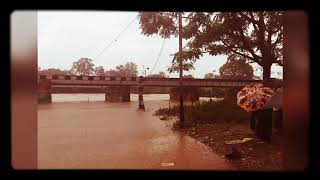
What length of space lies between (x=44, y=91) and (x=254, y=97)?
1773 centimetres

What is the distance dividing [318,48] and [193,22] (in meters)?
11.1

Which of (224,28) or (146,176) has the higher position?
(224,28)

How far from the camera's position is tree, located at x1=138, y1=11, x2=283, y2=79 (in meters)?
12.9

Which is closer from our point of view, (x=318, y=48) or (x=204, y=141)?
(x=318, y=48)

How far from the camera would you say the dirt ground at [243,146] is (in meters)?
6.32

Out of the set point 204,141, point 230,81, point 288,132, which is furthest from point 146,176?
point 230,81

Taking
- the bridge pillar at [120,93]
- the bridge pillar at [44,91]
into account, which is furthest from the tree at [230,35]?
the bridge pillar at [120,93]

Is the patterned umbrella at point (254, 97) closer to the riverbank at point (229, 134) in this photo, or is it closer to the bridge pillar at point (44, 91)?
the riverbank at point (229, 134)

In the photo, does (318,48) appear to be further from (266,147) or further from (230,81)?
(230,81)

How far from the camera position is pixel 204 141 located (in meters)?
9.44

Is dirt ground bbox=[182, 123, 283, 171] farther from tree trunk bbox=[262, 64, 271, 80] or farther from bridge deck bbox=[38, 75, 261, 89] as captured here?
bridge deck bbox=[38, 75, 261, 89]

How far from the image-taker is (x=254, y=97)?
8.27 m

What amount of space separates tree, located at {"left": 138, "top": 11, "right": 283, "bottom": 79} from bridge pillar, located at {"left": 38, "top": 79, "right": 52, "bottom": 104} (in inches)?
375

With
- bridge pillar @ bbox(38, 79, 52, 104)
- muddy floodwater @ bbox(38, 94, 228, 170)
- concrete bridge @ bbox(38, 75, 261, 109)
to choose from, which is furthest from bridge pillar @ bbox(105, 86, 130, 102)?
muddy floodwater @ bbox(38, 94, 228, 170)
